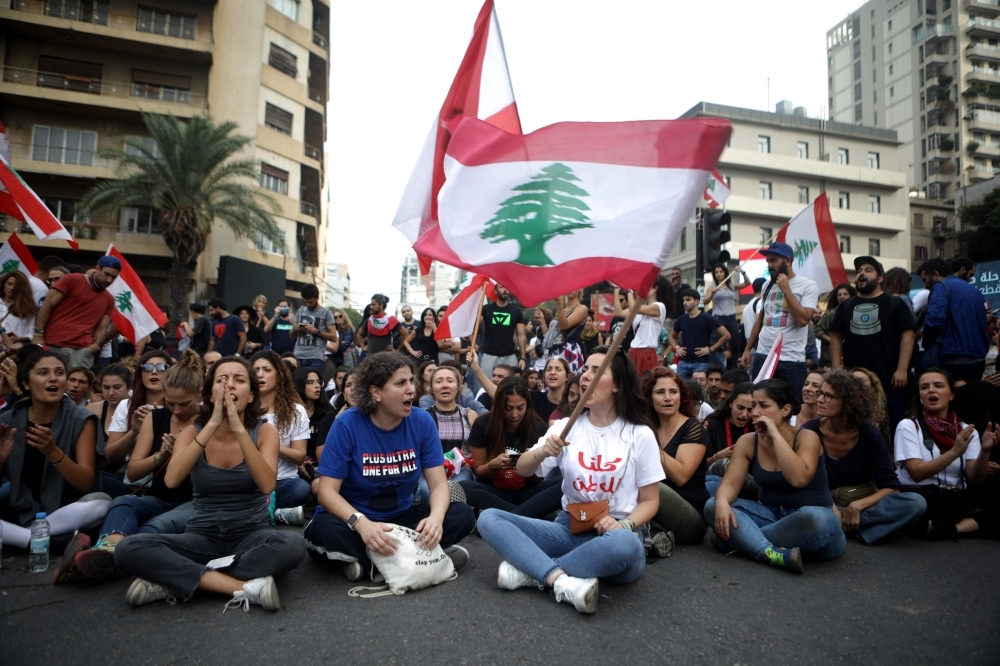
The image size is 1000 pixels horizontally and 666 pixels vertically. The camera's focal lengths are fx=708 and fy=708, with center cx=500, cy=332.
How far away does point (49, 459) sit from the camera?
4.82 m

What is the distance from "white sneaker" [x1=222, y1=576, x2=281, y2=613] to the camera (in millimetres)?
3799

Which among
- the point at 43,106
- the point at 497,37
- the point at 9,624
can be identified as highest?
the point at 43,106

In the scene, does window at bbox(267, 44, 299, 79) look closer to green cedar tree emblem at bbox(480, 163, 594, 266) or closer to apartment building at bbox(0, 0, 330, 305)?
apartment building at bbox(0, 0, 330, 305)

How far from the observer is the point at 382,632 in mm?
3572

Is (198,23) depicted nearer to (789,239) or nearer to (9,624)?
(789,239)

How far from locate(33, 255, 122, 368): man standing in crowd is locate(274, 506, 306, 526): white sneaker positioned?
406 centimetres

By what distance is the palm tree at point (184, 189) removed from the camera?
25531 mm

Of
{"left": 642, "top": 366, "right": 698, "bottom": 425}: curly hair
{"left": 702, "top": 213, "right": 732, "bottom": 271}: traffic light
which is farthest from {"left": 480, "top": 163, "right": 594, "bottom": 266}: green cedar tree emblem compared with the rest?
{"left": 702, "top": 213, "right": 732, "bottom": 271}: traffic light

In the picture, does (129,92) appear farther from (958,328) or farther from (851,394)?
(851,394)

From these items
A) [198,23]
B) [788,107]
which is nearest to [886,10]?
[788,107]

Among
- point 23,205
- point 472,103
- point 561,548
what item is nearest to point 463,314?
point 472,103

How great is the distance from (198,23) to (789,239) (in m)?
30.5

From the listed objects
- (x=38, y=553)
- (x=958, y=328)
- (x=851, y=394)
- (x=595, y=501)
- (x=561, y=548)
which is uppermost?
(x=958, y=328)

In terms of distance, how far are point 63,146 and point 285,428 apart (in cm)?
3097
